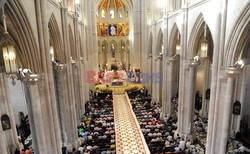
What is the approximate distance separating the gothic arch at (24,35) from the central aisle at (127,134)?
874cm

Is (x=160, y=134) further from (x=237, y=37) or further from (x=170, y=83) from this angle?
(x=237, y=37)

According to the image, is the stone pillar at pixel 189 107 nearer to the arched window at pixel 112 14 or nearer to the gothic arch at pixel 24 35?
the gothic arch at pixel 24 35

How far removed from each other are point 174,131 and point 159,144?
2888 mm

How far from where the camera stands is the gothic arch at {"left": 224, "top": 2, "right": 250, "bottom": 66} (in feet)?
23.8

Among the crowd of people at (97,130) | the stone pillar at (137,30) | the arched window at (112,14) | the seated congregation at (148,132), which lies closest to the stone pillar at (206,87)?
the seated congregation at (148,132)

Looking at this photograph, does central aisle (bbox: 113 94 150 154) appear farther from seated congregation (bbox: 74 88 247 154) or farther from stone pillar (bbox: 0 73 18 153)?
stone pillar (bbox: 0 73 18 153)

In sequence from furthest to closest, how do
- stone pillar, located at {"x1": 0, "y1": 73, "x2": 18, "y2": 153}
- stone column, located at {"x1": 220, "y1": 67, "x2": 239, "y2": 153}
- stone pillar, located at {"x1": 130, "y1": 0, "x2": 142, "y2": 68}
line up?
stone pillar, located at {"x1": 130, "y1": 0, "x2": 142, "y2": 68}, stone pillar, located at {"x1": 0, "y1": 73, "x2": 18, "y2": 153}, stone column, located at {"x1": 220, "y1": 67, "x2": 239, "y2": 153}

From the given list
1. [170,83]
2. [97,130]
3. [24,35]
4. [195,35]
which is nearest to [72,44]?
[24,35]

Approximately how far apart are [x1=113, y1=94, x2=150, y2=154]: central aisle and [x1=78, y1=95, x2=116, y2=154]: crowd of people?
65cm

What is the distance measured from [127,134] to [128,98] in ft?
31.6

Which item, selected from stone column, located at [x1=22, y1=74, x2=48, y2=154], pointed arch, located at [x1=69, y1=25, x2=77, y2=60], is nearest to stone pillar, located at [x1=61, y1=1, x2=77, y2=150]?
pointed arch, located at [x1=69, y1=25, x2=77, y2=60]

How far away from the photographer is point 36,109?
7.94 meters

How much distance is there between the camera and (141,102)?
78.3 feet

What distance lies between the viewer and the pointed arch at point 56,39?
34.2 ft
